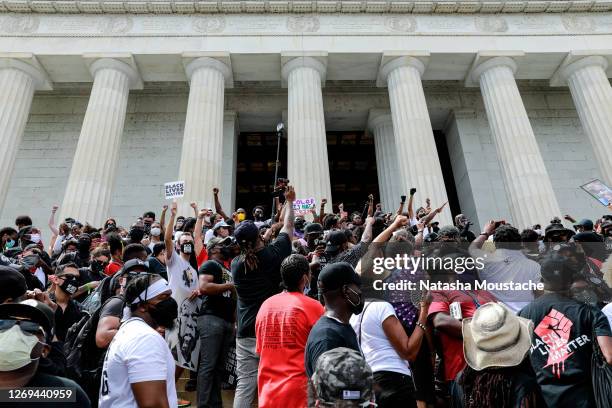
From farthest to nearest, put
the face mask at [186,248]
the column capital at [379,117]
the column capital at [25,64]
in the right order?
the column capital at [379,117] → the column capital at [25,64] → the face mask at [186,248]

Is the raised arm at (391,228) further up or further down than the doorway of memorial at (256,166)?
further down

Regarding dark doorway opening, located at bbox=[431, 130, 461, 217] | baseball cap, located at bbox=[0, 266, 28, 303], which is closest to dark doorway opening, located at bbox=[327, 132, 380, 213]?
dark doorway opening, located at bbox=[431, 130, 461, 217]

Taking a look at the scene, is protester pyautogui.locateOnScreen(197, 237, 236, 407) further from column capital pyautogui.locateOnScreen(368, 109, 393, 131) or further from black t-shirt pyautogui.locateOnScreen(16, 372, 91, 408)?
column capital pyautogui.locateOnScreen(368, 109, 393, 131)

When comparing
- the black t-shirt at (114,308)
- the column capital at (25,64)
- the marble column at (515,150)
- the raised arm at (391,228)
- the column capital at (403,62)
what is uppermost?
the column capital at (25,64)

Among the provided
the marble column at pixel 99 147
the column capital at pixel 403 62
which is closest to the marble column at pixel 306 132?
the column capital at pixel 403 62

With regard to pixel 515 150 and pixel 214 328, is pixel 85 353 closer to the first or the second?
pixel 214 328

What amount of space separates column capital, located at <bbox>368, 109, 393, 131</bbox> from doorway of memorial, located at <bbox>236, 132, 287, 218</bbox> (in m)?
6.06

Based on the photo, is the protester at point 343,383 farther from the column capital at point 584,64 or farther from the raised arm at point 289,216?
the column capital at point 584,64

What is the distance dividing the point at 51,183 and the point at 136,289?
23083mm

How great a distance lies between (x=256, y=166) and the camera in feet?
103

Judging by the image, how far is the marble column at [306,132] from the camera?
60.7ft

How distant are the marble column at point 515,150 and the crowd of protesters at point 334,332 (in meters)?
13.6

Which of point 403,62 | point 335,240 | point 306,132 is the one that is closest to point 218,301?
point 335,240

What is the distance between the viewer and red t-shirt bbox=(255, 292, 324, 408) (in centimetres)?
385
